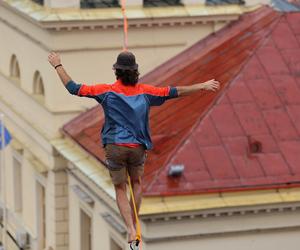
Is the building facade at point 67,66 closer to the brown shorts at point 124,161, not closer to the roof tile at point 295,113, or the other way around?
the roof tile at point 295,113

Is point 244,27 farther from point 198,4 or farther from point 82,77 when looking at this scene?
point 82,77

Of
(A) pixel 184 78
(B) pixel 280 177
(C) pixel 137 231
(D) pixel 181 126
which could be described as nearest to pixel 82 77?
(A) pixel 184 78

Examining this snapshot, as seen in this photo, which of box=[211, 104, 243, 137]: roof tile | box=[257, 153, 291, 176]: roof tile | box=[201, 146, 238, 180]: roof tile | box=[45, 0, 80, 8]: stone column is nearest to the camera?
box=[201, 146, 238, 180]: roof tile

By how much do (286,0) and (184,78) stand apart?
3706 mm

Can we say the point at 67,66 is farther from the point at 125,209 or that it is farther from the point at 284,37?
the point at 125,209

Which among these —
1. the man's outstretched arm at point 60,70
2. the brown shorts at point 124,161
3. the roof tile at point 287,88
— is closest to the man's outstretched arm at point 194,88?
the brown shorts at point 124,161

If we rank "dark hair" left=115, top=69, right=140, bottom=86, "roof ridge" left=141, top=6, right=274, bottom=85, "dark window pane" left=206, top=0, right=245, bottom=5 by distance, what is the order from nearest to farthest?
"dark hair" left=115, top=69, right=140, bottom=86 < "roof ridge" left=141, top=6, right=274, bottom=85 < "dark window pane" left=206, top=0, right=245, bottom=5

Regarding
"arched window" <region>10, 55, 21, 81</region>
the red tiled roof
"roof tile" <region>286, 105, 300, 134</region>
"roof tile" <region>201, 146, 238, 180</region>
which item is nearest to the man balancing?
the red tiled roof

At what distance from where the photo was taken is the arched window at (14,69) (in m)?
39.4

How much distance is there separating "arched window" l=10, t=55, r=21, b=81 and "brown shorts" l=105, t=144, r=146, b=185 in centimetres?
2376

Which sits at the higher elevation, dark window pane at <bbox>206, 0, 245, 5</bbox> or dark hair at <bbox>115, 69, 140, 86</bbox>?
dark window pane at <bbox>206, 0, 245, 5</bbox>

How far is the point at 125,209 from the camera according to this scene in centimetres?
1578

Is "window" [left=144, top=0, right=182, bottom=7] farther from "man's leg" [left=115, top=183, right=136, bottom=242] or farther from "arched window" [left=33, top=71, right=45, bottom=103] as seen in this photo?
"man's leg" [left=115, top=183, right=136, bottom=242]

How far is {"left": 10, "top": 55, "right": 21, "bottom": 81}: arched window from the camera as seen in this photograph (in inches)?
1552
